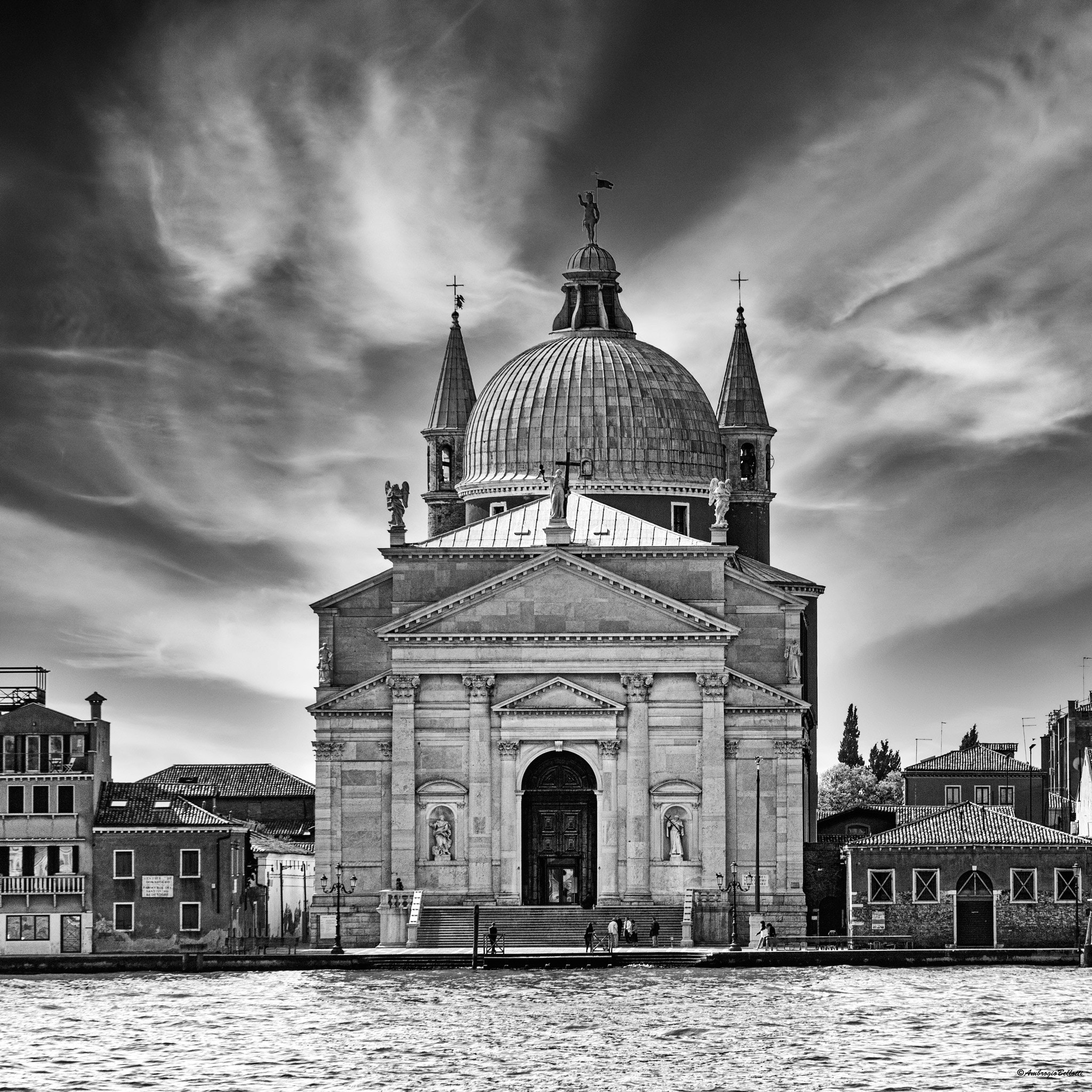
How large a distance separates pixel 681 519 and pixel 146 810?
23344 millimetres

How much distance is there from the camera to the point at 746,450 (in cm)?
11600

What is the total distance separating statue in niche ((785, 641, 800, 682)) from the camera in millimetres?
97750

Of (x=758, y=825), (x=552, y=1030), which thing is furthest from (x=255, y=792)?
(x=552, y=1030)

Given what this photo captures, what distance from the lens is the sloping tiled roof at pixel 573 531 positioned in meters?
99.8

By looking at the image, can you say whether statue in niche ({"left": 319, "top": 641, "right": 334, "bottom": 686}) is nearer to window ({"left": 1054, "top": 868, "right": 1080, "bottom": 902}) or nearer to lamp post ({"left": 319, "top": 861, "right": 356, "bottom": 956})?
lamp post ({"left": 319, "top": 861, "right": 356, "bottom": 956})

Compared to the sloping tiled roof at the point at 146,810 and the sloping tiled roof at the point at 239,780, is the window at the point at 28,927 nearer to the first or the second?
the sloping tiled roof at the point at 146,810

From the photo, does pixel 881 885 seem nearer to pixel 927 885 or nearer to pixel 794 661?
pixel 927 885

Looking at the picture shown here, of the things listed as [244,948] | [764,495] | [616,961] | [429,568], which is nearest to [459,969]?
[616,961]

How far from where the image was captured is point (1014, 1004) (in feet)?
246

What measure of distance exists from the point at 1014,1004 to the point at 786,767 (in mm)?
22485

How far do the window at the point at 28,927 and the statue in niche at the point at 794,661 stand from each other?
2244cm

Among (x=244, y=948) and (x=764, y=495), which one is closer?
(x=244, y=948)

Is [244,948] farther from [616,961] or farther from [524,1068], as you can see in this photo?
[524,1068]

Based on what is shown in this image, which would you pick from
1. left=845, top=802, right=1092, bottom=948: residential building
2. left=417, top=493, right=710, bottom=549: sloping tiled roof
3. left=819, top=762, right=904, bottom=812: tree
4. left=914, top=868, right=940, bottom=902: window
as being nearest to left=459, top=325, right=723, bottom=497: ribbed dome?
left=417, top=493, right=710, bottom=549: sloping tiled roof
